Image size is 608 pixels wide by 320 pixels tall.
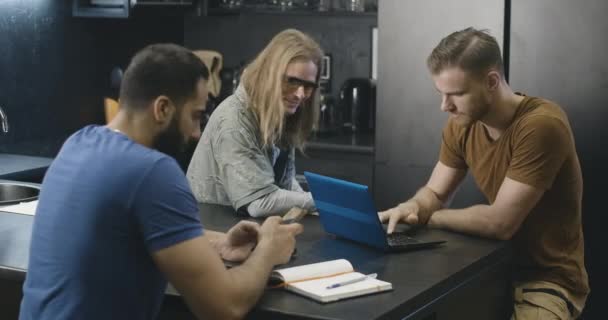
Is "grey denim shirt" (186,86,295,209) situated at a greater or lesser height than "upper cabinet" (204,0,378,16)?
lesser

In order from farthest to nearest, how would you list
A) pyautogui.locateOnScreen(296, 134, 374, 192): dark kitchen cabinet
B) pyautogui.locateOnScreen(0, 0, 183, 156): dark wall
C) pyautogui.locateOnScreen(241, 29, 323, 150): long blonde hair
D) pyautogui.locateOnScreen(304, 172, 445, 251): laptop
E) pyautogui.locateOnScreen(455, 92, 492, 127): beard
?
pyautogui.locateOnScreen(296, 134, 374, 192): dark kitchen cabinet, pyautogui.locateOnScreen(0, 0, 183, 156): dark wall, pyautogui.locateOnScreen(241, 29, 323, 150): long blonde hair, pyautogui.locateOnScreen(455, 92, 492, 127): beard, pyautogui.locateOnScreen(304, 172, 445, 251): laptop

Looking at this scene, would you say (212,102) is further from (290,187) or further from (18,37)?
(290,187)

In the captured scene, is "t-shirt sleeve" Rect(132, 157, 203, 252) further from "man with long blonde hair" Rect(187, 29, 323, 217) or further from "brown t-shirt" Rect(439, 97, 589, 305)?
"brown t-shirt" Rect(439, 97, 589, 305)

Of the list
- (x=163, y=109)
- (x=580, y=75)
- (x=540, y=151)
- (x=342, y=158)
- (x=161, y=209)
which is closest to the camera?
(x=161, y=209)

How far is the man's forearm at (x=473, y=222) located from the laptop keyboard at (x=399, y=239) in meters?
0.18

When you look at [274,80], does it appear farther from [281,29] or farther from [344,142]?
[281,29]

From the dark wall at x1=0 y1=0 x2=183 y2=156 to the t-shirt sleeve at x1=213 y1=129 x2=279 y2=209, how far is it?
6.34 ft

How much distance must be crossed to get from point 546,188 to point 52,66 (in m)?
3.17

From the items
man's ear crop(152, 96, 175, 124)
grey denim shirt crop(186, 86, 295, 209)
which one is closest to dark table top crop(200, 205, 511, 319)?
grey denim shirt crop(186, 86, 295, 209)

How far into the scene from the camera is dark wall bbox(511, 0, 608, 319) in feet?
A: 12.0

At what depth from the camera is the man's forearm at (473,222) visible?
9.12ft

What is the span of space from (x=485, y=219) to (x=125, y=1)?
2938 mm

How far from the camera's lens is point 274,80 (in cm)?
330

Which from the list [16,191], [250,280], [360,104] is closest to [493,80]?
[250,280]
